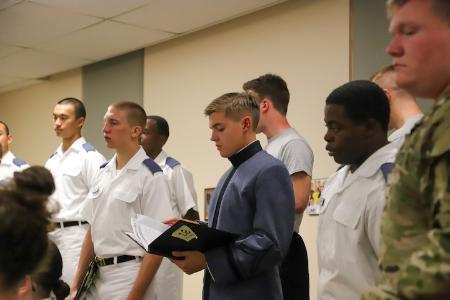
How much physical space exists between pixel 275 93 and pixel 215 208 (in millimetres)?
878

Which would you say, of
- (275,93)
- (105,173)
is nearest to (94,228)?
(105,173)

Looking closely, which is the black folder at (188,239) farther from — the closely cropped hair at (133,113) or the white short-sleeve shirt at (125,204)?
the closely cropped hair at (133,113)

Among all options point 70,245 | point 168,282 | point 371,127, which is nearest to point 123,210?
point 168,282

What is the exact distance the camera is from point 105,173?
129 inches

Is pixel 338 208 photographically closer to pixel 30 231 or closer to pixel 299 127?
pixel 30 231

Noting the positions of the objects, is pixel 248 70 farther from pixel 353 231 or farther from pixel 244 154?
pixel 353 231

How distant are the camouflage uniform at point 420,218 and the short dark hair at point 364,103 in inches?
37.9

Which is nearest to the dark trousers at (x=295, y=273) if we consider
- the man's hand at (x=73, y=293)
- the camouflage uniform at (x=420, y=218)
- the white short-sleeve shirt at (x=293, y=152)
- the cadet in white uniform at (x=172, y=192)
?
the white short-sleeve shirt at (x=293, y=152)

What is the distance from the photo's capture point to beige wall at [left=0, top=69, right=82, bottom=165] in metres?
7.06

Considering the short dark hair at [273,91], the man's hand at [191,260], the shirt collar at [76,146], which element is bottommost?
the man's hand at [191,260]

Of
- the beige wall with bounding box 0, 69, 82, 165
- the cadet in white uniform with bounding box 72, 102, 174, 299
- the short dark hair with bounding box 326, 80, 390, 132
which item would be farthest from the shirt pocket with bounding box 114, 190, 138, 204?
the beige wall with bounding box 0, 69, 82, 165

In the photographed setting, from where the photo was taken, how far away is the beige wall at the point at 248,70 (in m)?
4.50

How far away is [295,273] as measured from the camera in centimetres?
287

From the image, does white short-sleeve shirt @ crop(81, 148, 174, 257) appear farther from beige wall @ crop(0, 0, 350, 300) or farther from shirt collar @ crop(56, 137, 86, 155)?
beige wall @ crop(0, 0, 350, 300)
